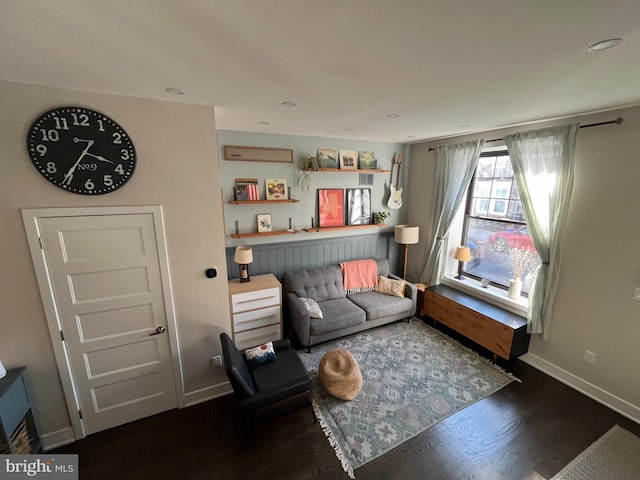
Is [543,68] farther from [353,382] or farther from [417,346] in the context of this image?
[417,346]

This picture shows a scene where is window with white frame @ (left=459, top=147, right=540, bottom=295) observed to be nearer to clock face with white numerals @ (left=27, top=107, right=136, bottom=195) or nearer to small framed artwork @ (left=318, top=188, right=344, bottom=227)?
small framed artwork @ (left=318, top=188, right=344, bottom=227)

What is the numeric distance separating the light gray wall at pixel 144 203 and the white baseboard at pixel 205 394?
2cm

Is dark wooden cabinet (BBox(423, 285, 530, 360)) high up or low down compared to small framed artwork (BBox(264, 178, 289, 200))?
down

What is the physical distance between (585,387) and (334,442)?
262cm

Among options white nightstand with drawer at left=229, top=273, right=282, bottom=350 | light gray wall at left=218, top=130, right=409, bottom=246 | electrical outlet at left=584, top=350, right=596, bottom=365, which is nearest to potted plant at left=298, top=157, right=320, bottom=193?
light gray wall at left=218, top=130, right=409, bottom=246

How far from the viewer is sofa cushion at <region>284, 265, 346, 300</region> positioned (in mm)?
3654

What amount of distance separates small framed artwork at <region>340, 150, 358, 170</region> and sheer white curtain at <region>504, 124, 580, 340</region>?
1918 mm

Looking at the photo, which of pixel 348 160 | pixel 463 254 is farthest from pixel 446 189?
pixel 348 160

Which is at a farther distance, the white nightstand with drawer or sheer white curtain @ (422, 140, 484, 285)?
sheer white curtain @ (422, 140, 484, 285)

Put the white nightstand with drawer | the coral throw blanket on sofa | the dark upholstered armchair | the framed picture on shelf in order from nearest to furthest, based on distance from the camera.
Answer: the dark upholstered armchair < the white nightstand with drawer < the coral throw blanket on sofa < the framed picture on shelf

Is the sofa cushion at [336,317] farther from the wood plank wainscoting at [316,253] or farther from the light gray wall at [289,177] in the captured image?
Result: the light gray wall at [289,177]

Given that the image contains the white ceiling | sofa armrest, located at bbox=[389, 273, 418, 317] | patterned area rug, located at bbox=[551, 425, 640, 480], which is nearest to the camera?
the white ceiling

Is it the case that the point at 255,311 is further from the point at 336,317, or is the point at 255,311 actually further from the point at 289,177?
the point at 289,177

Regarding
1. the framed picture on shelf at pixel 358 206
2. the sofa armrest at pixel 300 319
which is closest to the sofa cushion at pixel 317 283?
the sofa armrest at pixel 300 319
